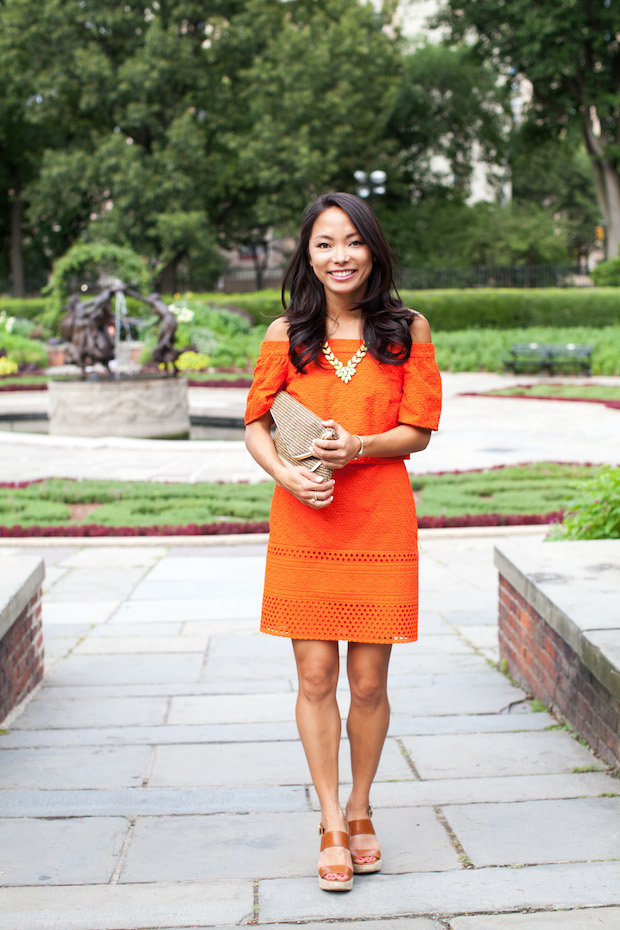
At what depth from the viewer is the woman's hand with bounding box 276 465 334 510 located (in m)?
2.57

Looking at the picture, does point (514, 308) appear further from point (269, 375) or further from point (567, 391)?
point (269, 375)

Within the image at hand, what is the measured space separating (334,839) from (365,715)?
346 mm

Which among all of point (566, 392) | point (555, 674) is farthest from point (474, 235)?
point (555, 674)

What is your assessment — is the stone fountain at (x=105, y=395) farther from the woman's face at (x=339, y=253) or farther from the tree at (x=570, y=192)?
the tree at (x=570, y=192)

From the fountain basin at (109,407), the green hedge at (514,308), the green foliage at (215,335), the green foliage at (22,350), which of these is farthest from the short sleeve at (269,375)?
the green hedge at (514,308)

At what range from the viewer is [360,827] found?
270cm

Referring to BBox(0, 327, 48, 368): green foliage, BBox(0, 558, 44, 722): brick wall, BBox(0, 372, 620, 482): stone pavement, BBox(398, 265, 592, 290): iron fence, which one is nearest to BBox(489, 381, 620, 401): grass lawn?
BBox(0, 372, 620, 482): stone pavement

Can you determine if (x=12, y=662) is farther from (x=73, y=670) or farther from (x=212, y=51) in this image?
(x=212, y=51)

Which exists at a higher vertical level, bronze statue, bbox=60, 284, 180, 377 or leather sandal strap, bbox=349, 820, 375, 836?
bronze statue, bbox=60, 284, 180, 377

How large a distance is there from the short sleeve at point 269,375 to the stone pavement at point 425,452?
315 inches

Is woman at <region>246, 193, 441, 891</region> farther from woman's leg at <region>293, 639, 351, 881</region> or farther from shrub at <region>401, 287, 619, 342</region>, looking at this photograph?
shrub at <region>401, 287, 619, 342</region>

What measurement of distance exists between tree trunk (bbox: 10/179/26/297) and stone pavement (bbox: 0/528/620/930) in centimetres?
4053

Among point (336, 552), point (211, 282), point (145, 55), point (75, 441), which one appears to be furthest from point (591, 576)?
point (211, 282)

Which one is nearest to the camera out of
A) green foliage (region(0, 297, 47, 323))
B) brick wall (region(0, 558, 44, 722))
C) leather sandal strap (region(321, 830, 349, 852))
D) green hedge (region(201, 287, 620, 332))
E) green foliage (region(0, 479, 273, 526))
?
leather sandal strap (region(321, 830, 349, 852))
